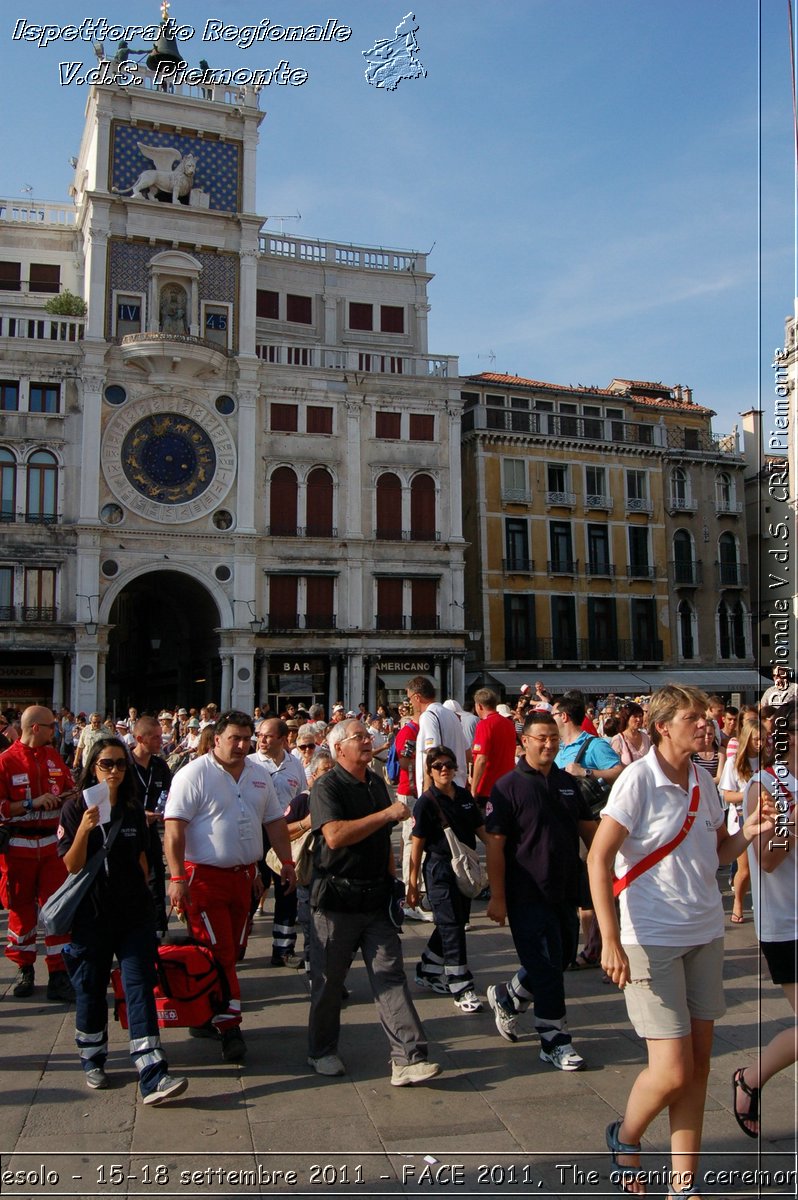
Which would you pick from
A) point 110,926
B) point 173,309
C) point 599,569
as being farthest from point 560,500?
point 110,926

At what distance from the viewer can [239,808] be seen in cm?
593

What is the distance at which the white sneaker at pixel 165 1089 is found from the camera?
4953 mm

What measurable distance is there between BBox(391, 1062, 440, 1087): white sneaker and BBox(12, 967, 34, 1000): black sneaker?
317cm

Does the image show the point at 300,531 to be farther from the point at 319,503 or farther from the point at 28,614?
the point at 28,614

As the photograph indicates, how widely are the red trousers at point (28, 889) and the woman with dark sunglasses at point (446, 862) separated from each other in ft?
8.56

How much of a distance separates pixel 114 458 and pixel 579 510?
1727 centimetres

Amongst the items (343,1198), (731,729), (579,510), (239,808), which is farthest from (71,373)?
(343,1198)

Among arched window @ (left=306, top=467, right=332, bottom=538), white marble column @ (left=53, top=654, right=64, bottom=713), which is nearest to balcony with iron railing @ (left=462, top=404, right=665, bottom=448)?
arched window @ (left=306, top=467, right=332, bottom=538)

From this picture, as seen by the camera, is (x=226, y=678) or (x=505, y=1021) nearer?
(x=505, y=1021)

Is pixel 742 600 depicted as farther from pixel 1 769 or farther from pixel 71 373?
pixel 1 769

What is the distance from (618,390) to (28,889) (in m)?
39.8

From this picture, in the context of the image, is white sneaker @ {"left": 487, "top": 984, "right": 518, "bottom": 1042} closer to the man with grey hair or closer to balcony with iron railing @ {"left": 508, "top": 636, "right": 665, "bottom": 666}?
the man with grey hair

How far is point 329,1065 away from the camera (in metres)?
5.38

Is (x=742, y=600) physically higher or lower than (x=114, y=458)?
lower
